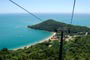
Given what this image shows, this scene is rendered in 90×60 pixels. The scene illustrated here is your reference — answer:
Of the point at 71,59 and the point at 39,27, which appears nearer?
the point at 71,59

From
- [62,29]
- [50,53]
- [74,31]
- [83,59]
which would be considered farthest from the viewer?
[74,31]

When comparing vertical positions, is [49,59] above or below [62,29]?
below

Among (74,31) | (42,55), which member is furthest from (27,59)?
(74,31)

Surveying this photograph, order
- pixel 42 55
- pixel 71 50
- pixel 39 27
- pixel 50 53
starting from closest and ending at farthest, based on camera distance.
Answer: pixel 42 55 → pixel 50 53 → pixel 71 50 → pixel 39 27

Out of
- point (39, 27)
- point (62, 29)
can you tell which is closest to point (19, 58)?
point (62, 29)

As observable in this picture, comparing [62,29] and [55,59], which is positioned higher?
[62,29]

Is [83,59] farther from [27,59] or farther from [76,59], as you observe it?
[27,59]

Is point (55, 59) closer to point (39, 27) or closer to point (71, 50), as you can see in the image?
point (71, 50)

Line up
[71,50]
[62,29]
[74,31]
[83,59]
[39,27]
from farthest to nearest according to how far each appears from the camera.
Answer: [39,27] → [74,31] → [71,50] → [83,59] → [62,29]

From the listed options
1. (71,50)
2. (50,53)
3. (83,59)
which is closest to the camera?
(83,59)
